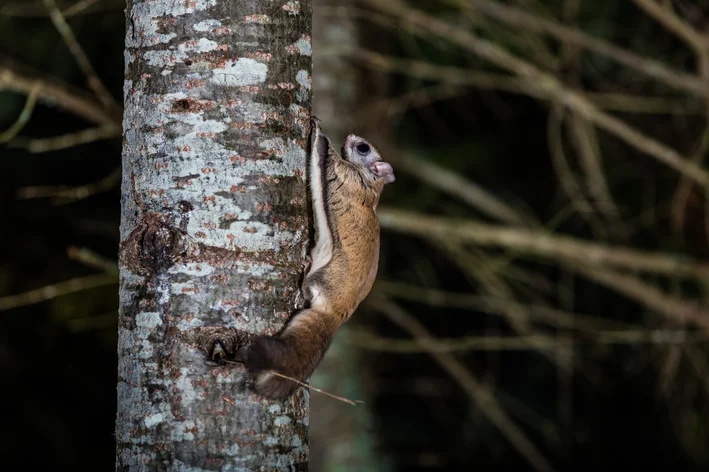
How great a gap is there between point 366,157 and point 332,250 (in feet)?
2.00

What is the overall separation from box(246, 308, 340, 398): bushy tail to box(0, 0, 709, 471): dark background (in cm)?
295

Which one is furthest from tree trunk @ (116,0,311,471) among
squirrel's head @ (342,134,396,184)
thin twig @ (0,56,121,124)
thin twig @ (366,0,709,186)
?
thin twig @ (366,0,709,186)

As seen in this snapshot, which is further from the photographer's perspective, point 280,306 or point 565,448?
point 565,448

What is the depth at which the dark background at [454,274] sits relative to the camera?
5.33 metres

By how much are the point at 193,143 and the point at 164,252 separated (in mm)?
211

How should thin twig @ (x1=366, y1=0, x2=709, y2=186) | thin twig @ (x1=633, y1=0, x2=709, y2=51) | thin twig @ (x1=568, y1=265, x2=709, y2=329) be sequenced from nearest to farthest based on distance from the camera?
thin twig @ (x1=633, y1=0, x2=709, y2=51), thin twig @ (x1=366, y1=0, x2=709, y2=186), thin twig @ (x1=568, y1=265, x2=709, y2=329)

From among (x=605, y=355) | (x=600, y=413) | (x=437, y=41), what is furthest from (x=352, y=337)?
(x=600, y=413)

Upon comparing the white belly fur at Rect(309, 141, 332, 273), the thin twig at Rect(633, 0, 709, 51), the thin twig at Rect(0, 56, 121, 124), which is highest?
the thin twig at Rect(633, 0, 709, 51)

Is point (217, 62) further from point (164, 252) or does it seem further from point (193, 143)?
point (164, 252)

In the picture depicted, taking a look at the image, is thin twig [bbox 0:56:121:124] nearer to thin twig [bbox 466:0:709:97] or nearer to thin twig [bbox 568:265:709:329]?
thin twig [bbox 466:0:709:97]

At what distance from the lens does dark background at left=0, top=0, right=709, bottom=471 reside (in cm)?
533

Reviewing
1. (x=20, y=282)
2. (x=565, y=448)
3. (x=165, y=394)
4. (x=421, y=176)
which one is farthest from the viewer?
(x=565, y=448)

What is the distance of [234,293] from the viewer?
1.72 metres

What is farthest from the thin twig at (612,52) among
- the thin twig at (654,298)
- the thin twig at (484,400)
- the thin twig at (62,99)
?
the thin twig at (62,99)
